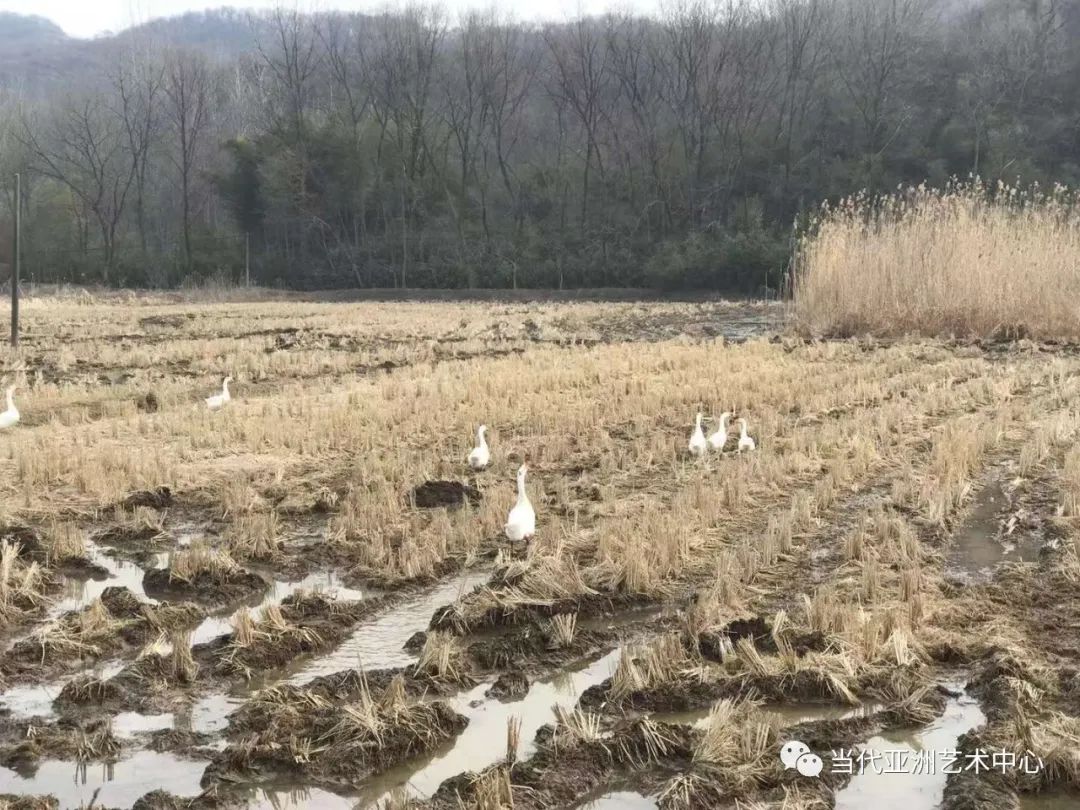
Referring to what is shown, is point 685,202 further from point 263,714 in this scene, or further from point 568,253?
point 263,714

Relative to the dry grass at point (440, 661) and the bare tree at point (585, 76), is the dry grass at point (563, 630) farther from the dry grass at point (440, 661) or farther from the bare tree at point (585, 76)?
the bare tree at point (585, 76)

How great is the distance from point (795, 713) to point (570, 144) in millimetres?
55307

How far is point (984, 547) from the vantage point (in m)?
6.02

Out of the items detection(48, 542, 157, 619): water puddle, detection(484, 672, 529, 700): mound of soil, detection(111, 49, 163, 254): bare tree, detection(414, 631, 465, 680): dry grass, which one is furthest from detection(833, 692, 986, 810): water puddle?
detection(111, 49, 163, 254): bare tree

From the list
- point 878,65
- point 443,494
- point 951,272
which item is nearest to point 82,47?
point 878,65

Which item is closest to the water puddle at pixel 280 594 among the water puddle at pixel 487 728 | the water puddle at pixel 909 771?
the water puddle at pixel 487 728

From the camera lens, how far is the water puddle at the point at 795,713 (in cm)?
396

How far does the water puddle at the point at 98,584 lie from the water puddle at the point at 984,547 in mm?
4422

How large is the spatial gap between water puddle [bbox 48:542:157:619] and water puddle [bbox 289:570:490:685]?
126 cm

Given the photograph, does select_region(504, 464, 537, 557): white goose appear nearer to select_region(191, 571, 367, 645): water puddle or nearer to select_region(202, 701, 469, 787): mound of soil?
select_region(191, 571, 367, 645): water puddle

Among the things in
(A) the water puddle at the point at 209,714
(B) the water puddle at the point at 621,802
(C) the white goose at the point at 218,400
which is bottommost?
(B) the water puddle at the point at 621,802

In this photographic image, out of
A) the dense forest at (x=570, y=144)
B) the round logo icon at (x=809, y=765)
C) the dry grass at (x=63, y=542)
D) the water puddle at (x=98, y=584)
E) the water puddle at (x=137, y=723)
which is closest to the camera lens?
the round logo icon at (x=809, y=765)

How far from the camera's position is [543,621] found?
193 inches

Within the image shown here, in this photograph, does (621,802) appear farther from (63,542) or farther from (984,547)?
(63,542)
